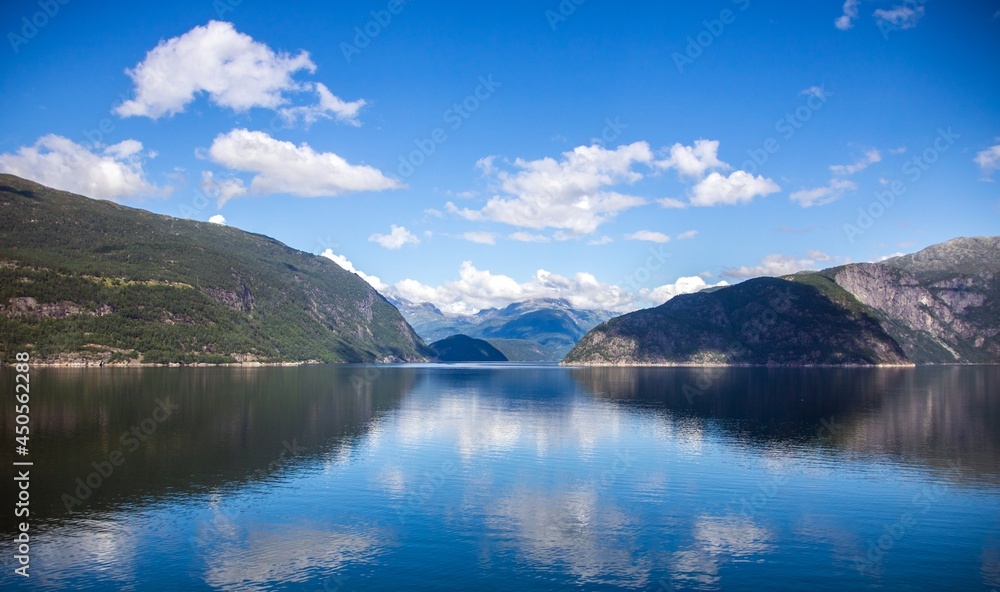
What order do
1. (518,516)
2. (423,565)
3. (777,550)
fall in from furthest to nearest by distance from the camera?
(518,516)
(777,550)
(423,565)

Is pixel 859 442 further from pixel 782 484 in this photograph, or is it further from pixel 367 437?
pixel 367 437

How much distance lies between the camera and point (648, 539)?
53.7 meters

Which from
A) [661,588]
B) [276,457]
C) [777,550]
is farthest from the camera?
[276,457]

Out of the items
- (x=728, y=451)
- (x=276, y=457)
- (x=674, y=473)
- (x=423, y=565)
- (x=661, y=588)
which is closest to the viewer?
(x=661, y=588)

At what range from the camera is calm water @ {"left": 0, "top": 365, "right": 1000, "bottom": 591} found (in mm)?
45906

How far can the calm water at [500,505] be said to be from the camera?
1807 inches

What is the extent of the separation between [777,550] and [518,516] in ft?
75.6

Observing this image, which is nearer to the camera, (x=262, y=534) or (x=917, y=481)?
(x=262, y=534)

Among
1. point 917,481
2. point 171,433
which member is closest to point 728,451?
point 917,481

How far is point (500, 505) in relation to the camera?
64.6 m

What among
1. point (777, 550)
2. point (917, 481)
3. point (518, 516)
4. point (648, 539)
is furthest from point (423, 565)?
point (917, 481)

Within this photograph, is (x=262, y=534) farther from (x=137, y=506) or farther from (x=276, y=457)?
(x=276, y=457)

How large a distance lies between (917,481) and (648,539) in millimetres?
43923

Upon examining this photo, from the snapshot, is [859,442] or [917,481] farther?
[859,442]
